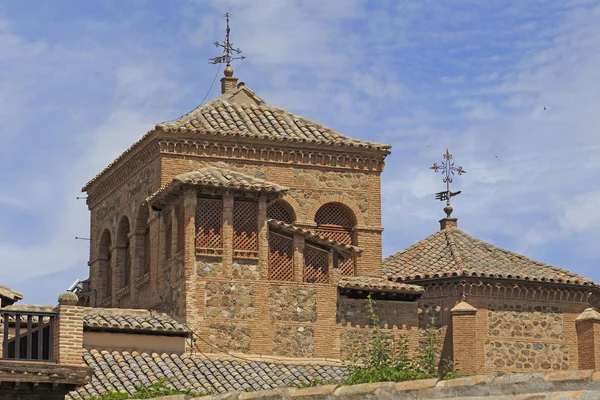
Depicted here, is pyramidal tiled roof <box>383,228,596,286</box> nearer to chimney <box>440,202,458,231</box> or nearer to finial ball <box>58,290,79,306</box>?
chimney <box>440,202,458,231</box>

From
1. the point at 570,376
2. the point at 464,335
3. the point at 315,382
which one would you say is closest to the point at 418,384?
the point at 570,376

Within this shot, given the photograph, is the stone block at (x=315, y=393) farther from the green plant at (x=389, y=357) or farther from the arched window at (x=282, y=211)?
the arched window at (x=282, y=211)

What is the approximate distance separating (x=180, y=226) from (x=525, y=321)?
9082mm

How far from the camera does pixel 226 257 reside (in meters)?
30.8

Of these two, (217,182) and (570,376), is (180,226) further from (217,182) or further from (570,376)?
(570,376)

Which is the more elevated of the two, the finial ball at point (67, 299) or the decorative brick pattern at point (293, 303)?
the decorative brick pattern at point (293, 303)

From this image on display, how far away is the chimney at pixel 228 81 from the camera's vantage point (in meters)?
37.3

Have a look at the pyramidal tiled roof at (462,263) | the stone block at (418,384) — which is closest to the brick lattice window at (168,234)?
the pyramidal tiled roof at (462,263)

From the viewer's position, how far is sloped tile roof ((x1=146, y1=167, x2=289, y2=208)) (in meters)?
30.6

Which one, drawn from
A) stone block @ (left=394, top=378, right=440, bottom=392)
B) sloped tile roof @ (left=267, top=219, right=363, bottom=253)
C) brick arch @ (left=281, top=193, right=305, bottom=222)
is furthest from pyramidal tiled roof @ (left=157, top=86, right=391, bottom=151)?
stone block @ (left=394, top=378, right=440, bottom=392)

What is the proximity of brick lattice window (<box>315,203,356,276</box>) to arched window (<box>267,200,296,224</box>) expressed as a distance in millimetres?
761

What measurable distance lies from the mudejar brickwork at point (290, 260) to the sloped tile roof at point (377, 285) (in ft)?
0.17

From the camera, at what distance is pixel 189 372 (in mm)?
29125

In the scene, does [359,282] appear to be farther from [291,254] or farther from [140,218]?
[140,218]
